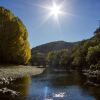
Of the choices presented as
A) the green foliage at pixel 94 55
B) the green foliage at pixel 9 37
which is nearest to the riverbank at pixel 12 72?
the green foliage at pixel 9 37

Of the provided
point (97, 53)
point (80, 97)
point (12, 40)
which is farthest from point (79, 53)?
point (80, 97)

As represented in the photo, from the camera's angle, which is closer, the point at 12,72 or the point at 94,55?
the point at 12,72

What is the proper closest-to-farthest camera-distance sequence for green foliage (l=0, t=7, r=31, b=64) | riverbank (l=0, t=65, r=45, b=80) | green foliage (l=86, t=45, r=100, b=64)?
riverbank (l=0, t=65, r=45, b=80), green foliage (l=0, t=7, r=31, b=64), green foliage (l=86, t=45, r=100, b=64)

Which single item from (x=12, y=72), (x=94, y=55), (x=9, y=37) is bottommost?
(x=12, y=72)

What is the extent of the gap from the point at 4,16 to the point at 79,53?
67084mm

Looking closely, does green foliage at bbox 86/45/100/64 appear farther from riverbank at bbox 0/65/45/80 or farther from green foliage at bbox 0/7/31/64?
riverbank at bbox 0/65/45/80

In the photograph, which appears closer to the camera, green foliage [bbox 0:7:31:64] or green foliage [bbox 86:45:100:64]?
green foliage [bbox 0:7:31:64]

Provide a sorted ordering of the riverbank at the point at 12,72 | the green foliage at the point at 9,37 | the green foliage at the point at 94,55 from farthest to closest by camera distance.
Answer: the green foliage at the point at 94,55 < the green foliage at the point at 9,37 < the riverbank at the point at 12,72

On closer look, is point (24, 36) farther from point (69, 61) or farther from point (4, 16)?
point (69, 61)

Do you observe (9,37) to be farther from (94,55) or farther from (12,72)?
(94,55)

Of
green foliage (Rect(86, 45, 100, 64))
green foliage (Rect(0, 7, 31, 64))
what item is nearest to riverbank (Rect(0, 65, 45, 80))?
green foliage (Rect(0, 7, 31, 64))

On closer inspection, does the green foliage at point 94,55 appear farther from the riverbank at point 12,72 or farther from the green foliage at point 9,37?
the riverbank at point 12,72

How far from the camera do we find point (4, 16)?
75062 mm

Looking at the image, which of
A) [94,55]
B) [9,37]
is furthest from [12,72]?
[94,55]
